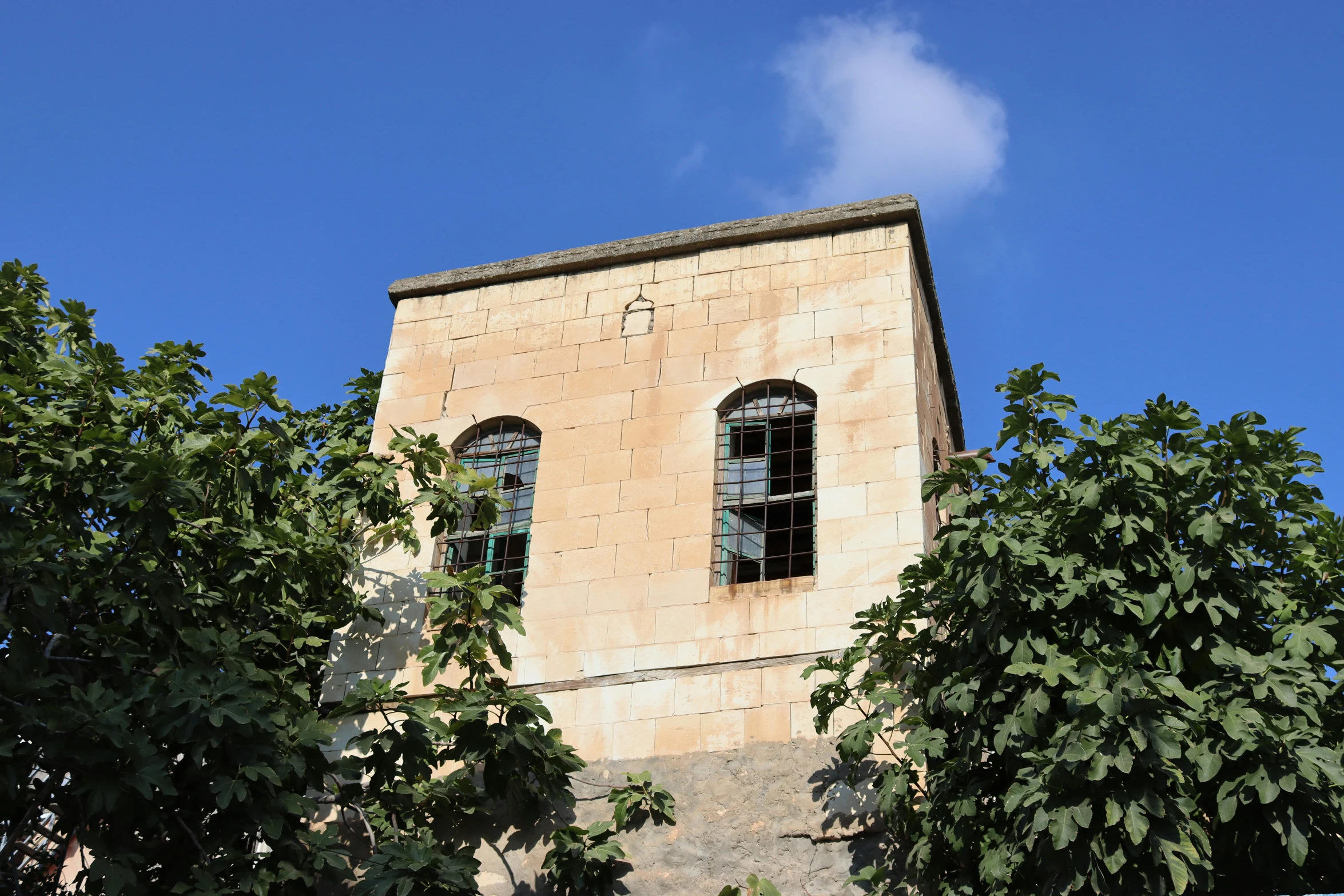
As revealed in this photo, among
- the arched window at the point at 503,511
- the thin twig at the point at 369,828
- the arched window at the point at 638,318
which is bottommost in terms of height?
the thin twig at the point at 369,828

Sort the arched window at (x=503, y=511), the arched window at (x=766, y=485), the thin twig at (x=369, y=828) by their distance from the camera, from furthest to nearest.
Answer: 1. the arched window at (x=503, y=511)
2. the arched window at (x=766, y=485)
3. the thin twig at (x=369, y=828)

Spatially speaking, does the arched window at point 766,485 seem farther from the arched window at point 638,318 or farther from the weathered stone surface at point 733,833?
the weathered stone surface at point 733,833

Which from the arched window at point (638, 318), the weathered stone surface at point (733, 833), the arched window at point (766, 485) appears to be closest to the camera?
the weathered stone surface at point (733, 833)

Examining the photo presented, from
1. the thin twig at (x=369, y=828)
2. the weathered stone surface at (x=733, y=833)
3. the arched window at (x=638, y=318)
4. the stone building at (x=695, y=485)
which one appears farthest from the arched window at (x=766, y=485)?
the thin twig at (x=369, y=828)

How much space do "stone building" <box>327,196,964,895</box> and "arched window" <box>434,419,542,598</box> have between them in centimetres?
2

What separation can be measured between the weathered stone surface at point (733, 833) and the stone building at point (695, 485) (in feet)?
0.05

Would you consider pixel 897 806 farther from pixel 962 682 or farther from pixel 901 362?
pixel 901 362

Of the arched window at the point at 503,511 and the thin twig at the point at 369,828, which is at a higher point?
the arched window at the point at 503,511

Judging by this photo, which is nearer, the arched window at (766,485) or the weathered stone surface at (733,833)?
the weathered stone surface at (733,833)

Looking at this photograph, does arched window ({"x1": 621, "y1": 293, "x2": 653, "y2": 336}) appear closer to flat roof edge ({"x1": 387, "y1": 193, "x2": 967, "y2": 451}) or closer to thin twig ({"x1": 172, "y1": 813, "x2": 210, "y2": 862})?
flat roof edge ({"x1": 387, "y1": 193, "x2": 967, "y2": 451})

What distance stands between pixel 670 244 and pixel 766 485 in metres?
2.47

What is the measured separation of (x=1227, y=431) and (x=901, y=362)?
3100 millimetres

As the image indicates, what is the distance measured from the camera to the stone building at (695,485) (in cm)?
972

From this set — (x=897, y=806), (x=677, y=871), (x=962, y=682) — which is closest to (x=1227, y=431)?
(x=962, y=682)
